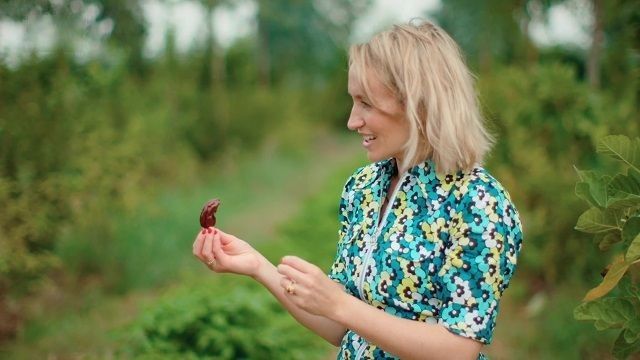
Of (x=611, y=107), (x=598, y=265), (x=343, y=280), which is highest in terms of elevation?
(x=611, y=107)

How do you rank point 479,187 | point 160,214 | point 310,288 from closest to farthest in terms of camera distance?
point 310,288 → point 479,187 → point 160,214

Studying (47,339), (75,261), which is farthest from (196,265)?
(47,339)

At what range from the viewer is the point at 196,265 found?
7.52 metres

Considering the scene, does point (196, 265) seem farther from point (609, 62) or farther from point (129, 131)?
point (609, 62)

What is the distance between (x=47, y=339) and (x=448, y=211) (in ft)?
13.9

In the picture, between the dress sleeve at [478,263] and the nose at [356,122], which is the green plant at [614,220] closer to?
the dress sleeve at [478,263]

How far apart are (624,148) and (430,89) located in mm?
688

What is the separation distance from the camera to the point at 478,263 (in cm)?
186

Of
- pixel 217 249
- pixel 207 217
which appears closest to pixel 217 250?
pixel 217 249

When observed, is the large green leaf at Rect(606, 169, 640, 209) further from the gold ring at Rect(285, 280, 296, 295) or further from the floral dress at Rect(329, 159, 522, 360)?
the gold ring at Rect(285, 280, 296, 295)

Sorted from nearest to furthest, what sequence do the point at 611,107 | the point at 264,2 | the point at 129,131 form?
1. the point at 611,107
2. the point at 129,131
3. the point at 264,2

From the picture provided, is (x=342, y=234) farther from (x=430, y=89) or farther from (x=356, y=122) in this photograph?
(x=430, y=89)

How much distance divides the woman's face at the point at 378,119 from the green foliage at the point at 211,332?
260 cm

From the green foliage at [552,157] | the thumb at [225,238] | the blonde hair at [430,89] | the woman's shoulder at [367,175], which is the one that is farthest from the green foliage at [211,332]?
the blonde hair at [430,89]
